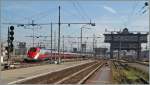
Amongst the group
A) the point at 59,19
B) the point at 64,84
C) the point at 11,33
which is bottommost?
the point at 64,84

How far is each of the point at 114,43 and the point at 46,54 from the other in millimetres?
51231

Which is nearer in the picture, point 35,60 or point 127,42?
point 35,60

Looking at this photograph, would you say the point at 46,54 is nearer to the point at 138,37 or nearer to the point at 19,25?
the point at 19,25

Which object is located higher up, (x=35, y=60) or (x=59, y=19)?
(x=59, y=19)

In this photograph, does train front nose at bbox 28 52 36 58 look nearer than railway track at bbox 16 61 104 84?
No

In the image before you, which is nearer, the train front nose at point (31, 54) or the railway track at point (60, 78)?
the railway track at point (60, 78)

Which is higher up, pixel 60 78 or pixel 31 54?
pixel 31 54

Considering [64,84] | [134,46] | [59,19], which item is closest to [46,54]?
[59,19]

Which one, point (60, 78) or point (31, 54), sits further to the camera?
point (31, 54)

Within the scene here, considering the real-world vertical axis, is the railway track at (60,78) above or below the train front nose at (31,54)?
below

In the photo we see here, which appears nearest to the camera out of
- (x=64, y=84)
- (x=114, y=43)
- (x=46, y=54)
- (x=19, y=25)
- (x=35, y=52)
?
(x=64, y=84)

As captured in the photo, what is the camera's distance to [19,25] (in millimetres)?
60062

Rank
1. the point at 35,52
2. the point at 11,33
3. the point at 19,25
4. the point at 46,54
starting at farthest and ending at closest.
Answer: the point at 46,54 → the point at 35,52 → the point at 19,25 → the point at 11,33

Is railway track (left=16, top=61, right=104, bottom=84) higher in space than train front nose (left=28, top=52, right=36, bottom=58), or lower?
lower
